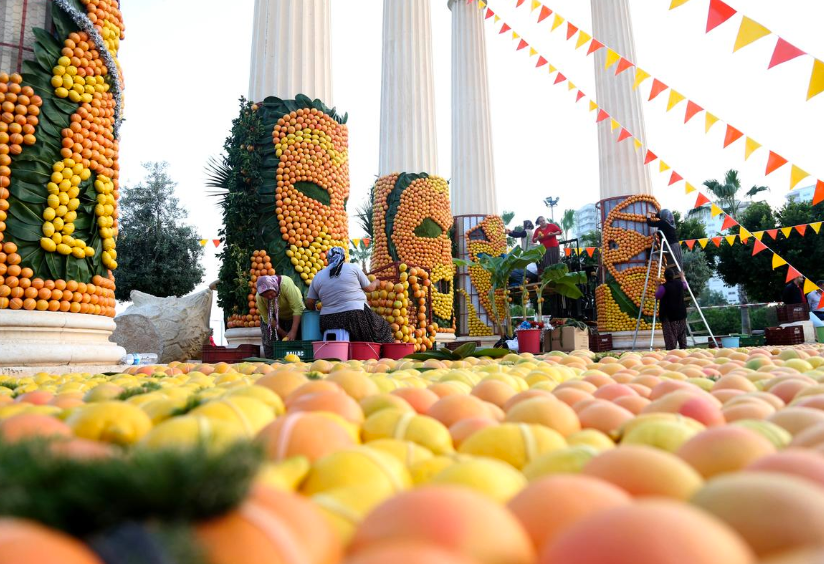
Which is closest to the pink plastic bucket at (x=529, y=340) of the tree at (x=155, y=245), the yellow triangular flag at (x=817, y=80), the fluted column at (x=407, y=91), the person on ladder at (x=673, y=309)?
the person on ladder at (x=673, y=309)

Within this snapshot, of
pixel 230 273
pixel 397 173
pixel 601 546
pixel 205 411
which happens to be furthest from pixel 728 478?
pixel 397 173

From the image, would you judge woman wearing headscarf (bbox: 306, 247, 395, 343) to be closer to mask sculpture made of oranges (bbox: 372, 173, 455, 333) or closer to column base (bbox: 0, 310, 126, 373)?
column base (bbox: 0, 310, 126, 373)

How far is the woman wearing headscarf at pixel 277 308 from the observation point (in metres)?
5.64

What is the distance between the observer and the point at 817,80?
496 cm

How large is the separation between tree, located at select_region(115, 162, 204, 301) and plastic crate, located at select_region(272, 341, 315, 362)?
13.6 m

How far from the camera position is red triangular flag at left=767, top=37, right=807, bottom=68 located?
4910 mm

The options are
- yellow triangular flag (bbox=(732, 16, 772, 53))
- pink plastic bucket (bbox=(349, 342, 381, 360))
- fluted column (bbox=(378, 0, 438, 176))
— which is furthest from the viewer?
fluted column (bbox=(378, 0, 438, 176))

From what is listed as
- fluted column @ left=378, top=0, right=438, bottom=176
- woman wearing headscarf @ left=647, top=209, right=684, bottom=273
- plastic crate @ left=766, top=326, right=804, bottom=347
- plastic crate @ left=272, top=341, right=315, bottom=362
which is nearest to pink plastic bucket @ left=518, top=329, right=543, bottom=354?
plastic crate @ left=766, top=326, right=804, bottom=347

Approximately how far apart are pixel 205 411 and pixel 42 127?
3.40 m

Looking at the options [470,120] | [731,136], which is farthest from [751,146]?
[470,120]

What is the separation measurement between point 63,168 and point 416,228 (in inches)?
315

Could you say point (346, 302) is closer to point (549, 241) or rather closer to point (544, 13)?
point (544, 13)

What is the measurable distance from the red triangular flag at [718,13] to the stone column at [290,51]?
4166 millimetres

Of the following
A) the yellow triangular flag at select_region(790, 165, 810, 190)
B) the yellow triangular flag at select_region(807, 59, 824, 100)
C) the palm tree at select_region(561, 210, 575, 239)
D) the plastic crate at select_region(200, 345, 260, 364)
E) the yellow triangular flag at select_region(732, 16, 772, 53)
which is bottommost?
the plastic crate at select_region(200, 345, 260, 364)
